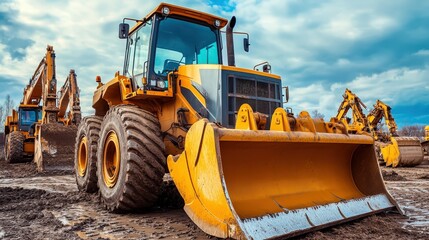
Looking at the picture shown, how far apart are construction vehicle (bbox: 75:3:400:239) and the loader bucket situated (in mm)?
12

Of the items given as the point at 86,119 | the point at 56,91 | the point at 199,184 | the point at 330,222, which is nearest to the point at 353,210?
the point at 330,222

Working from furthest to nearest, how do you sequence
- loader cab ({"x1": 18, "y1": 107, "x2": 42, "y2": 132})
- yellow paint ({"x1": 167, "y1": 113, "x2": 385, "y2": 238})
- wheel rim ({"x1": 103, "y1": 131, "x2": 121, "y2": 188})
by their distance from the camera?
loader cab ({"x1": 18, "y1": 107, "x2": 42, "y2": 132}) < wheel rim ({"x1": 103, "y1": 131, "x2": 121, "y2": 188}) < yellow paint ({"x1": 167, "y1": 113, "x2": 385, "y2": 238})

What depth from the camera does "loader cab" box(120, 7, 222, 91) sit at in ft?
17.2

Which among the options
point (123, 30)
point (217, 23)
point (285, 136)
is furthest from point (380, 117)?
point (285, 136)

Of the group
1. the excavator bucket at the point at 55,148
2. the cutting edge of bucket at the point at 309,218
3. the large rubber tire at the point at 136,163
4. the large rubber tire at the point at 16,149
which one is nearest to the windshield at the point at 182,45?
the large rubber tire at the point at 136,163

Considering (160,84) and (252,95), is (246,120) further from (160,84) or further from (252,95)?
(160,84)

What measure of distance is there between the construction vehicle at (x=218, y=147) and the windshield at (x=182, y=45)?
0.02m

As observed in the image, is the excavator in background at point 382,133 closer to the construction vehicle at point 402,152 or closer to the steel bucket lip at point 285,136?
the construction vehicle at point 402,152

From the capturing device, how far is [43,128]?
11398mm

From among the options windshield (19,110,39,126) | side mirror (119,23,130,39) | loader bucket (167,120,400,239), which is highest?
side mirror (119,23,130,39)

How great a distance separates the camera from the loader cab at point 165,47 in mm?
5234

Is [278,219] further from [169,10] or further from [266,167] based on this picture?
[169,10]

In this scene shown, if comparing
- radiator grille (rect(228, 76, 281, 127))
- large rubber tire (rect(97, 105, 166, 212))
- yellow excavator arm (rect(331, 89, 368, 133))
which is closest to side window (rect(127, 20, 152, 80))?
large rubber tire (rect(97, 105, 166, 212))

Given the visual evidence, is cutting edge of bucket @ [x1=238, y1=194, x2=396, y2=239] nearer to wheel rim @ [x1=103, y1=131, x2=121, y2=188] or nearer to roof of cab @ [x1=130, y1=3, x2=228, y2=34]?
wheel rim @ [x1=103, y1=131, x2=121, y2=188]
